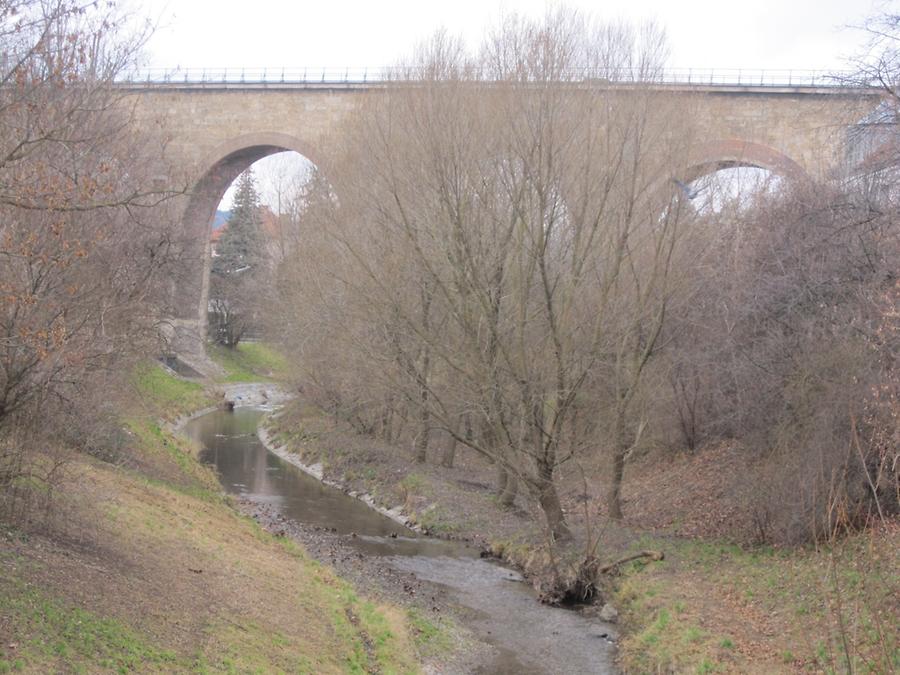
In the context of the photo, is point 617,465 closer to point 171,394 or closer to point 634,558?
point 634,558

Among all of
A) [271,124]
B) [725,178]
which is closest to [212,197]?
[271,124]

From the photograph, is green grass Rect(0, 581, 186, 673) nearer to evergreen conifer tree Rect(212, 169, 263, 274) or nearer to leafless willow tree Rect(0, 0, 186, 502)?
leafless willow tree Rect(0, 0, 186, 502)

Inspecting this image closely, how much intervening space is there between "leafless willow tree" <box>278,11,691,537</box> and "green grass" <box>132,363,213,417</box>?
43.8 feet

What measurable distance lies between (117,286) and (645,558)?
862 cm

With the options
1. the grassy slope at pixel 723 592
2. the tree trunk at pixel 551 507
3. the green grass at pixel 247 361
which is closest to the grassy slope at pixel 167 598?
the grassy slope at pixel 723 592

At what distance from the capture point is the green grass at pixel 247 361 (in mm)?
44344

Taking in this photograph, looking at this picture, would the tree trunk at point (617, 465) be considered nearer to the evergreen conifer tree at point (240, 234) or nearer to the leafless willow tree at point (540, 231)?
the leafless willow tree at point (540, 231)

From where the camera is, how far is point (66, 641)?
6051 mm

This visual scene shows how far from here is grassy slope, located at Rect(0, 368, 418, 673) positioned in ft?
20.6

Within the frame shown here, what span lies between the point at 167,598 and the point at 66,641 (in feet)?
6.59

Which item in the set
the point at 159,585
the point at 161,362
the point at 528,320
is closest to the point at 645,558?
the point at 528,320

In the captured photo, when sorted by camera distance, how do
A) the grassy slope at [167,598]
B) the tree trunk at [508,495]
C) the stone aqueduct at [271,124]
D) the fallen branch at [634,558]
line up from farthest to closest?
1. the stone aqueduct at [271,124]
2. the tree trunk at [508,495]
3. the fallen branch at [634,558]
4. the grassy slope at [167,598]

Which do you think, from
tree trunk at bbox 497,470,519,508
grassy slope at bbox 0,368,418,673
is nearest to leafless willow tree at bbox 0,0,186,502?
grassy slope at bbox 0,368,418,673

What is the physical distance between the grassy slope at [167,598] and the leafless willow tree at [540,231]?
13.1ft
